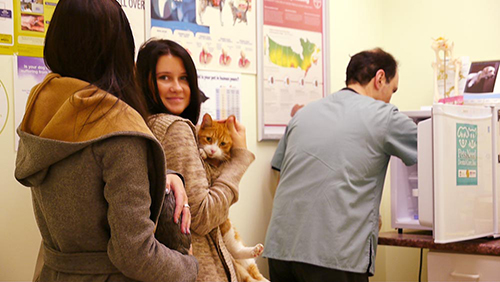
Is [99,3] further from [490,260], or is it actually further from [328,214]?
[490,260]

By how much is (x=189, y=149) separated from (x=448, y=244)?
1391 mm

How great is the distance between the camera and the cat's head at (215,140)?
1908mm

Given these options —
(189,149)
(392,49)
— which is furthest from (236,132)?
(392,49)

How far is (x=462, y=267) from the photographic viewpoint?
2414 mm

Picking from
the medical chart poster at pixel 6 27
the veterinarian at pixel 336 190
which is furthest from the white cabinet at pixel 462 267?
the medical chart poster at pixel 6 27

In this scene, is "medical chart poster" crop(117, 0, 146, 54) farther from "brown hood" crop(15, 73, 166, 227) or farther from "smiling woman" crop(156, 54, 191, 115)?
"brown hood" crop(15, 73, 166, 227)

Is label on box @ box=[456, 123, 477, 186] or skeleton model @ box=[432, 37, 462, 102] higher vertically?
skeleton model @ box=[432, 37, 462, 102]

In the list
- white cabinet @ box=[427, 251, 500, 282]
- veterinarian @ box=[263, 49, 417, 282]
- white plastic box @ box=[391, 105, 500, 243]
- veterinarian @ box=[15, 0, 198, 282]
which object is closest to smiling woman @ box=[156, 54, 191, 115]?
veterinarian @ box=[15, 0, 198, 282]

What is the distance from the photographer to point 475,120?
2.38 metres

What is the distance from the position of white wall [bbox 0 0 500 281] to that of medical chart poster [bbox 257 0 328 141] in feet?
0.26

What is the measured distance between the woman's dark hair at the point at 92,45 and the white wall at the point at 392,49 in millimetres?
1606

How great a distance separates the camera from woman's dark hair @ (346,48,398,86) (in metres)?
2.79

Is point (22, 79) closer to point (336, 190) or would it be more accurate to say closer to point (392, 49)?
point (336, 190)

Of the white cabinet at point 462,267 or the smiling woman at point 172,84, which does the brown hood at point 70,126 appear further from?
the white cabinet at point 462,267
